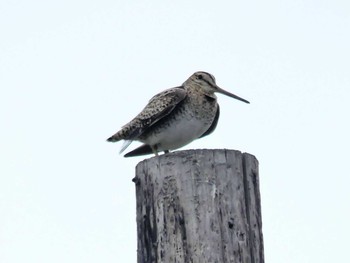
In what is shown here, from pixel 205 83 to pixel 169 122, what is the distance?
95 cm

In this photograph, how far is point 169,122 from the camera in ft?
34.1

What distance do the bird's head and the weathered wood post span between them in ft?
15.6

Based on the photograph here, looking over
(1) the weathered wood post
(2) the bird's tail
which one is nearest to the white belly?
(2) the bird's tail

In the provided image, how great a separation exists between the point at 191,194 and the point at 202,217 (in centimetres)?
18

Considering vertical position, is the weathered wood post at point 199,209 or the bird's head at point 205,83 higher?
the bird's head at point 205,83

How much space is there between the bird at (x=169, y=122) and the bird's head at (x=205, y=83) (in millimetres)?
209

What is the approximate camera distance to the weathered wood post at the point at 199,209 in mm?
5926

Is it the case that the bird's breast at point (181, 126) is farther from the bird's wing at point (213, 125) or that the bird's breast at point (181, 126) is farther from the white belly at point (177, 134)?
the bird's wing at point (213, 125)

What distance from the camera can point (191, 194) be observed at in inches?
239

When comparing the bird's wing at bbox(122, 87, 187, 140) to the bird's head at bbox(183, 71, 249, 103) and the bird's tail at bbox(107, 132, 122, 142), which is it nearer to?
the bird's tail at bbox(107, 132, 122, 142)

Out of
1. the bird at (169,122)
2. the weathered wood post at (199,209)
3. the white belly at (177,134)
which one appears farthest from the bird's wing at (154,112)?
the weathered wood post at (199,209)

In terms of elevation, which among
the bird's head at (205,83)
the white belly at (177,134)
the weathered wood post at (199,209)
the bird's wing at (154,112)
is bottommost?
the weathered wood post at (199,209)

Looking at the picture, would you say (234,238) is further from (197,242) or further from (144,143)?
(144,143)

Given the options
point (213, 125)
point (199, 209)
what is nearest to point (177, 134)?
point (213, 125)
